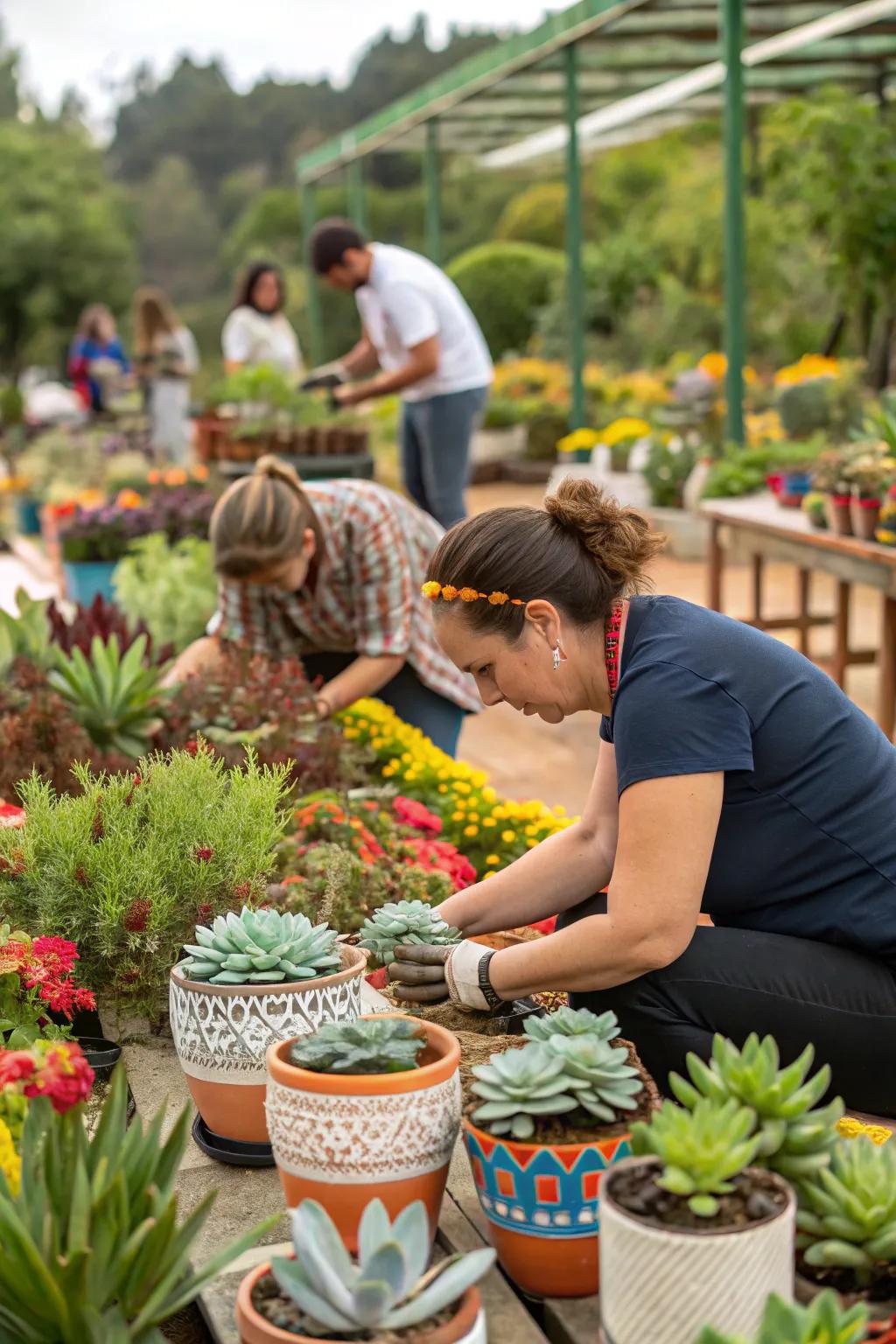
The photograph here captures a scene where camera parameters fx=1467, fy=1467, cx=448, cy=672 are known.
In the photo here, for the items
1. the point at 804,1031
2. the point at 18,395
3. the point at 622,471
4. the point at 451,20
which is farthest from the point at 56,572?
the point at 451,20

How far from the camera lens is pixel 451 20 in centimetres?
3897

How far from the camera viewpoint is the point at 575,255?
10047 mm

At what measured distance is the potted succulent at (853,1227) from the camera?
4.99 ft

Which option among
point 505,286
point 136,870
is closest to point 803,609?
point 136,870

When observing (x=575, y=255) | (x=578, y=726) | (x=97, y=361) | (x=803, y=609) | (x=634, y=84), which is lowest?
(x=578, y=726)

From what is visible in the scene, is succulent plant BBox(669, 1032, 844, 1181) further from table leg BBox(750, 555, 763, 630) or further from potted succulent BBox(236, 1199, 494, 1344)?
table leg BBox(750, 555, 763, 630)

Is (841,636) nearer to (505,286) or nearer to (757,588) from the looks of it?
(757,588)

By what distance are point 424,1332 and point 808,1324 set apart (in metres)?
0.38

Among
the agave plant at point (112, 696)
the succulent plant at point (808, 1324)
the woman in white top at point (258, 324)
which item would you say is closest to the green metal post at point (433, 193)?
the woman in white top at point (258, 324)

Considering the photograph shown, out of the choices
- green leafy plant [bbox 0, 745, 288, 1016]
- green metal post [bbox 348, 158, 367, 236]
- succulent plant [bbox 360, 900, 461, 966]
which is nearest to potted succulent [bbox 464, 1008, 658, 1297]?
succulent plant [bbox 360, 900, 461, 966]

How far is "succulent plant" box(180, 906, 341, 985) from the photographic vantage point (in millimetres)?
2016

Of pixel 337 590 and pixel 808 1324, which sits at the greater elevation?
pixel 337 590

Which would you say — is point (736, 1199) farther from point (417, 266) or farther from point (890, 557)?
point (417, 266)

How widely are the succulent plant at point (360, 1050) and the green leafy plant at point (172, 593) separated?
3276 mm
